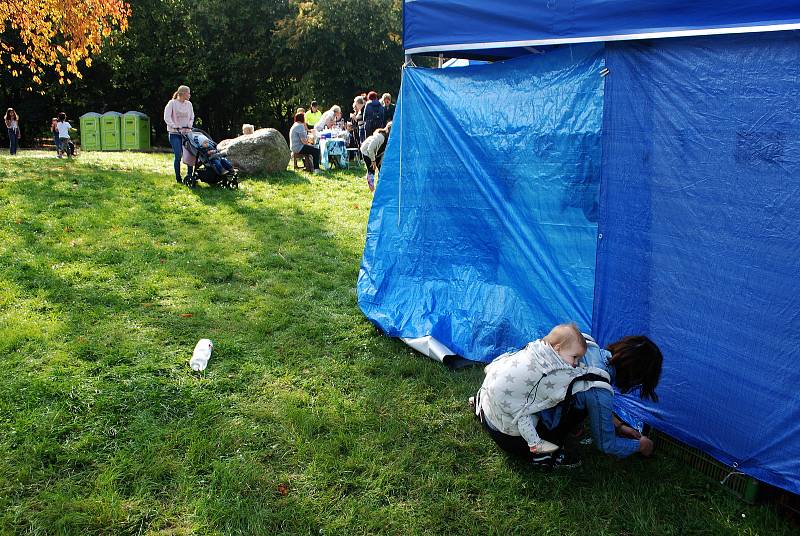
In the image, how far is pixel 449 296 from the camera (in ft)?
16.0

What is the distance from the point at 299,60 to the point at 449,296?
25351 mm

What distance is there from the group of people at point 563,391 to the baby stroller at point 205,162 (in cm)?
914

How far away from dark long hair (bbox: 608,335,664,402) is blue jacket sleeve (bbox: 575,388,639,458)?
0.17 m

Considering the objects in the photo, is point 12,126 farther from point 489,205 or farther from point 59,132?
point 489,205

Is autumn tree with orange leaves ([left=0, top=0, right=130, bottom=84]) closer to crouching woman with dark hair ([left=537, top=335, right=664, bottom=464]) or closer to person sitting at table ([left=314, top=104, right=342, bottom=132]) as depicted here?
person sitting at table ([left=314, top=104, right=342, bottom=132])

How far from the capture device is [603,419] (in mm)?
3131

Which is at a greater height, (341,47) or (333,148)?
(341,47)

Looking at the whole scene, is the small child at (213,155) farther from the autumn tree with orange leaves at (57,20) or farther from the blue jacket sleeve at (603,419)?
the blue jacket sleeve at (603,419)

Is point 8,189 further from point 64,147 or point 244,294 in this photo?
point 64,147

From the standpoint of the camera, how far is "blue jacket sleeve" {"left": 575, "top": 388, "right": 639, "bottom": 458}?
3.12 m

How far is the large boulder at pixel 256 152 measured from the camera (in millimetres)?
12914

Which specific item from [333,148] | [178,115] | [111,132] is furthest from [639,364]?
[111,132]

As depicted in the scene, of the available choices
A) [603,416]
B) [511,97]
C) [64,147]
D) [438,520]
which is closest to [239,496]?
[438,520]

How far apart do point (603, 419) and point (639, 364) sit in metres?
0.33
